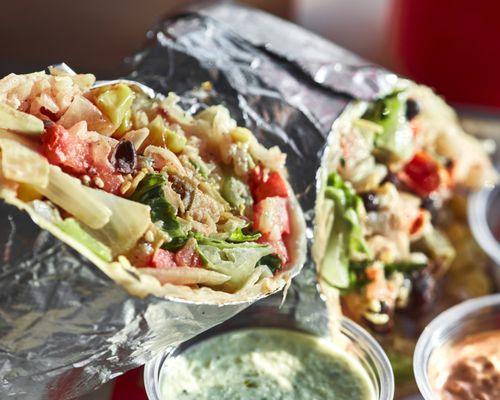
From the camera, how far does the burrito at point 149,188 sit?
5.03 feet

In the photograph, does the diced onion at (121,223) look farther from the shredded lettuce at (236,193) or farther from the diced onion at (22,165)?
the shredded lettuce at (236,193)

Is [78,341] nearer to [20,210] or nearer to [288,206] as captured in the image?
[20,210]

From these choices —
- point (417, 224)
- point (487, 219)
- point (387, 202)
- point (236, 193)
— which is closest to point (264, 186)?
point (236, 193)

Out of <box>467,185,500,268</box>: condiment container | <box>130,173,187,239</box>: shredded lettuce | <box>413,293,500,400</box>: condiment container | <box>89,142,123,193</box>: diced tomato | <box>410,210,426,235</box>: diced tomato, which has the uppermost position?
<box>89,142,123,193</box>: diced tomato

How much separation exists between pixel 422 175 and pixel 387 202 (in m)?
0.27

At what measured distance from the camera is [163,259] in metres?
1.61

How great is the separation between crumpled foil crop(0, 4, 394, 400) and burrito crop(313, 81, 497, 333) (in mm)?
92

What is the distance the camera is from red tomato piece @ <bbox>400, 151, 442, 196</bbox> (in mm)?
2551

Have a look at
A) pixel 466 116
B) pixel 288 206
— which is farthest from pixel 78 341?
pixel 466 116

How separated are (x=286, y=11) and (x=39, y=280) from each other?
2621mm

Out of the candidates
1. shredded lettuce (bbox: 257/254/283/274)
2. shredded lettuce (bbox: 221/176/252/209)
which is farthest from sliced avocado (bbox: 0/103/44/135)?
shredded lettuce (bbox: 257/254/283/274)

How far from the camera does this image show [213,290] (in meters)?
1.67

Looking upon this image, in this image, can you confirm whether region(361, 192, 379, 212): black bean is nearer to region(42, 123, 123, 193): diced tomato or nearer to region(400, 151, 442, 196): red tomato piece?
region(400, 151, 442, 196): red tomato piece

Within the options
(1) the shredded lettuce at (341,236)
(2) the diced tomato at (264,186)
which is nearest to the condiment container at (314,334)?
(1) the shredded lettuce at (341,236)
